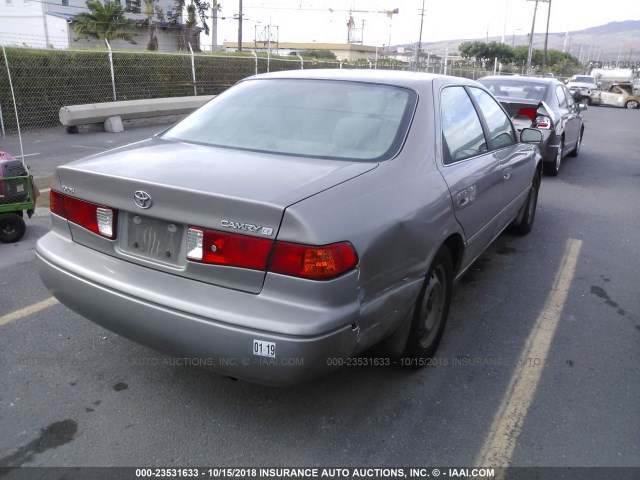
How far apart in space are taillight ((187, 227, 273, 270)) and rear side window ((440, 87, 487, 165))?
1.47 metres

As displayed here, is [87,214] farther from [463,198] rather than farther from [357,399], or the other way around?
[463,198]

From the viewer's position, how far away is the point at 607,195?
8.38 metres

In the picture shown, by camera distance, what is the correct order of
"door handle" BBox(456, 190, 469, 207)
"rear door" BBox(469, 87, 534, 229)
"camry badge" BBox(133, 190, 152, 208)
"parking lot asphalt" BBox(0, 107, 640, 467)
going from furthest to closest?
"rear door" BBox(469, 87, 534, 229), "door handle" BBox(456, 190, 469, 207), "parking lot asphalt" BBox(0, 107, 640, 467), "camry badge" BBox(133, 190, 152, 208)

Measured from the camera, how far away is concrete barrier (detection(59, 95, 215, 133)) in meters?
12.1

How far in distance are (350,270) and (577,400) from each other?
5.45 ft

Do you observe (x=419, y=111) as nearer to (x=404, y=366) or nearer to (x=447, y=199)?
(x=447, y=199)

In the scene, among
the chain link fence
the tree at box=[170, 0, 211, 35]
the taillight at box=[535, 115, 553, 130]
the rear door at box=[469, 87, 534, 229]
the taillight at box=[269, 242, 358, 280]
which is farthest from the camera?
the tree at box=[170, 0, 211, 35]

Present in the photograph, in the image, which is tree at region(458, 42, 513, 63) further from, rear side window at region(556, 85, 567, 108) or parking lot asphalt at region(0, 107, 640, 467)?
parking lot asphalt at region(0, 107, 640, 467)

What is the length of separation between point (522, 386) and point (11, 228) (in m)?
4.67

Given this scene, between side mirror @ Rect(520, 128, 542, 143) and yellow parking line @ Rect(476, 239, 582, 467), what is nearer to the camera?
yellow parking line @ Rect(476, 239, 582, 467)

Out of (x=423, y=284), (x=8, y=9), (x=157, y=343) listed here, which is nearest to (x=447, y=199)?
(x=423, y=284)

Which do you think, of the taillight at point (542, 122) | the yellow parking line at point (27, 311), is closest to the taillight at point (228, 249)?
the yellow parking line at point (27, 311)

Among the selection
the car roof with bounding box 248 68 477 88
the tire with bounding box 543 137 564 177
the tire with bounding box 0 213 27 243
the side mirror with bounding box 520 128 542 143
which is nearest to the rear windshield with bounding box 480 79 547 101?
the tire with bounding box 543 137 564 177

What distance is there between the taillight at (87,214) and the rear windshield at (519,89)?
27.9 ft
